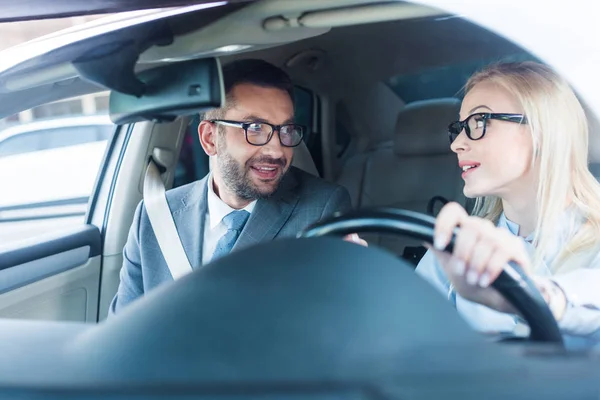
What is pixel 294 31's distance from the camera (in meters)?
1.76

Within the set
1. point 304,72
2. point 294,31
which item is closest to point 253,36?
point 294,31

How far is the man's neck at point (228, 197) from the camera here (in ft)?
7.08

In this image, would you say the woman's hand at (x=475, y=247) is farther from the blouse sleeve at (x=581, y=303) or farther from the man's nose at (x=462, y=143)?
the man's nose at (x=462, y=143)

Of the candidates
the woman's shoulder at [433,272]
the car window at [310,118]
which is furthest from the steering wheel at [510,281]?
the car window at [310,118]

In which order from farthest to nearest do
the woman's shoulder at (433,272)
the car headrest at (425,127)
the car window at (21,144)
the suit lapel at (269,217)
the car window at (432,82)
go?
the car window at (432,82), the car headrest at (425,127), the car window at (21,144), the suit lapel at (269,217), the woman's shoulder at (433,272)

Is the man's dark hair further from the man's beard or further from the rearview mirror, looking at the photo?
the rearview mirror

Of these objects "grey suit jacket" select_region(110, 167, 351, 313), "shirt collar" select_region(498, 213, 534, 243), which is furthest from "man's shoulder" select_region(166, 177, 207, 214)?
"shirt collar" select_region(498, 213, 534, 243)

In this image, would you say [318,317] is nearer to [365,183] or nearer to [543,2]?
[543,2]

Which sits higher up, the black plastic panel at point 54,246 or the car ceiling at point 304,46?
the car ceiling at point 304,46

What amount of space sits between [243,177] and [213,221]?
0.19 metres

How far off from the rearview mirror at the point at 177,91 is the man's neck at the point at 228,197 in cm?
85

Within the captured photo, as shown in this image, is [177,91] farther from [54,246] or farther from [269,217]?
[54,246]

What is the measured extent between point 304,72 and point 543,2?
2.11m

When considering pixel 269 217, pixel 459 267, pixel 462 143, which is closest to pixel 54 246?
pixel 269 217
